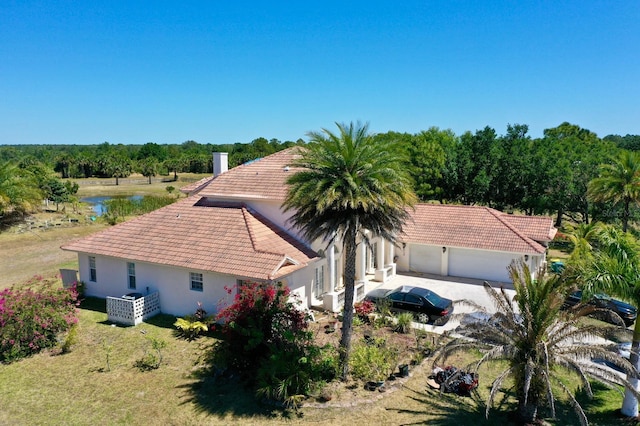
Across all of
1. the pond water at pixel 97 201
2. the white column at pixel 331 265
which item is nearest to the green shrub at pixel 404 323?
the white column at pixel 331 265

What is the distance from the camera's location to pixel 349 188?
14195 millimetres

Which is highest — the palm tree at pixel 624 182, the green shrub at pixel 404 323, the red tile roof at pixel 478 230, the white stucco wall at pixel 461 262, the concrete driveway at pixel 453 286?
the palm tree at pixel 624 182

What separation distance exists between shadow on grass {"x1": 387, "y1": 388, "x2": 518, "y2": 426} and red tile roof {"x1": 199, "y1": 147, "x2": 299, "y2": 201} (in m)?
12.3

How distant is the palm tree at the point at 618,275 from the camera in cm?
1255

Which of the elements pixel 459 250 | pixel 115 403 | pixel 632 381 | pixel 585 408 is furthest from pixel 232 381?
pixel 459 250

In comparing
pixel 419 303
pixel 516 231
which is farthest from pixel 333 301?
pixel 516 231

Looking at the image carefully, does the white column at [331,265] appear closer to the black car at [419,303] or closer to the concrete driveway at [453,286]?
the black car at [419,303]

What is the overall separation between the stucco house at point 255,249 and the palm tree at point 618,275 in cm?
1035

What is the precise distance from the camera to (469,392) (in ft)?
47.6

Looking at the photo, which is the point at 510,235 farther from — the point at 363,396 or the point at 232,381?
the point at 232,381

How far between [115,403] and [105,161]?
108831 mm

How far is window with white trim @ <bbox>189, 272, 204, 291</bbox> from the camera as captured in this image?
20.5 m

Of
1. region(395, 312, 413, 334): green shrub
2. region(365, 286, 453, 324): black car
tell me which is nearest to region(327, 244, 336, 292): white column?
region(365, 286, 453, 324): black car

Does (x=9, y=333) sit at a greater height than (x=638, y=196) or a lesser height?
lesser
